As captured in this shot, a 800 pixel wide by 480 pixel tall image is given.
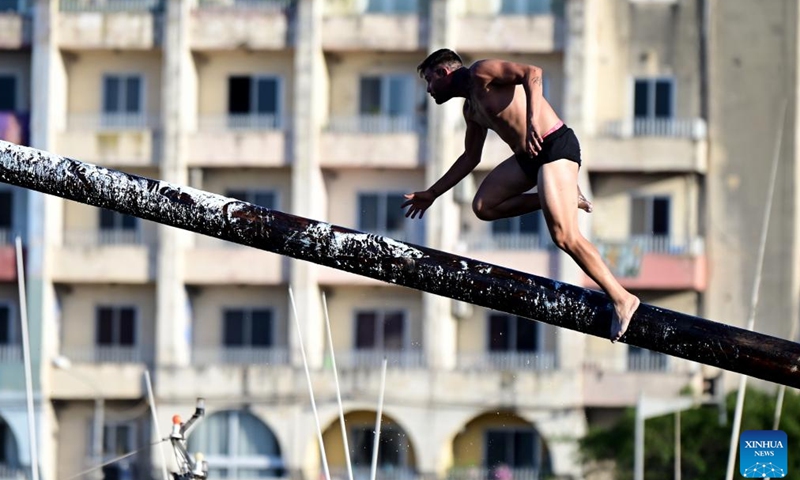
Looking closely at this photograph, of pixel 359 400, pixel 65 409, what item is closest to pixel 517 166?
pixel 359 400

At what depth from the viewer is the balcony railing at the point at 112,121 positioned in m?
59.9

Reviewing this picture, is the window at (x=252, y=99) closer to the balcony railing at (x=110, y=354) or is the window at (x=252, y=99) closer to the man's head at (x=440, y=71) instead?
the balcony railing at (x=110, y=354)

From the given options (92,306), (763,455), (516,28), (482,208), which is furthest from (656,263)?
(482,208)

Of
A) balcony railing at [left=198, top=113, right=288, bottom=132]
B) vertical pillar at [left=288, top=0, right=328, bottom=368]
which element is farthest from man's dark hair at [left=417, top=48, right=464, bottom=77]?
balcony railing at [left=198, top=113, right=288, bottom=132]

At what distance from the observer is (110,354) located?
6019 centimetres

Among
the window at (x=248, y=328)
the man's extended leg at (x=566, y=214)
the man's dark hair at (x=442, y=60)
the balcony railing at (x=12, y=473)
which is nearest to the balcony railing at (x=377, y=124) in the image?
the window at (x=248, y=328)

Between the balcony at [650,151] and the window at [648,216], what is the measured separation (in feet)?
4.06

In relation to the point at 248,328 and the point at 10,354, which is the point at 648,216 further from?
the point at 10,354

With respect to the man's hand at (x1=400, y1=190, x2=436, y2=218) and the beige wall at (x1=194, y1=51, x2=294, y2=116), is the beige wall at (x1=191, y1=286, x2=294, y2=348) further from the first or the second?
the man's hand at (x1=400, y1=190, x2=436, y2=218)

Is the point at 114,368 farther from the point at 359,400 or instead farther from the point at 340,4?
the point at 340,4

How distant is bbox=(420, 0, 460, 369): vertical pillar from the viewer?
188ft

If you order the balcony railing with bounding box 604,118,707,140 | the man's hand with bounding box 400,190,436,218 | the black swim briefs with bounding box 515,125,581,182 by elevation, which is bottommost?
the man's hand with bounding box 400,190,436,218

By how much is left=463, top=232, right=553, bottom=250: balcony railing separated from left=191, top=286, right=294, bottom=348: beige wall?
5251 millimetres

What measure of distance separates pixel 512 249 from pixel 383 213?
12.0ft
